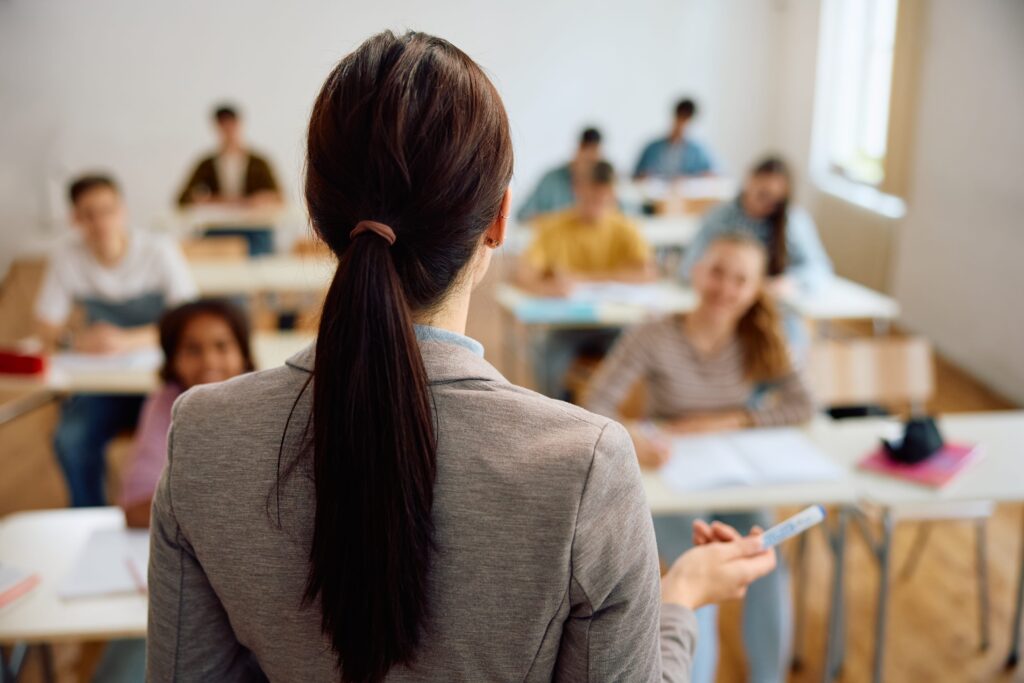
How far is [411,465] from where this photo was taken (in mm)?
728

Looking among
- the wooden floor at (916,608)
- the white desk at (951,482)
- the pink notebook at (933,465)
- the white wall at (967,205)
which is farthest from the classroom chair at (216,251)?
the white wall at (967,205)

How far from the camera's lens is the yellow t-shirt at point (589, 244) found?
4.37 metres

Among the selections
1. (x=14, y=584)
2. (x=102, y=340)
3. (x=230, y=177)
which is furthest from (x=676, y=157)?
(x=14, y=584)

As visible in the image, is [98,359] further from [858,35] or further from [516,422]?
[858,35]

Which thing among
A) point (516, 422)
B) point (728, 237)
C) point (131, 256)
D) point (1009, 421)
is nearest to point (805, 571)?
point (1009, 421)

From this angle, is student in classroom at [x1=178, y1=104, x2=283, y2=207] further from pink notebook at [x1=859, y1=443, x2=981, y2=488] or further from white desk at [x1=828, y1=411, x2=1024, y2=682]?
pink notebook at [x1=859, y1=443, x2=981, y2=488]

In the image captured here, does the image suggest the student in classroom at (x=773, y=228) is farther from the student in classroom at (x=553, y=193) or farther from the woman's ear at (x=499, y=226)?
the woman's ear at (x=499, y=226)

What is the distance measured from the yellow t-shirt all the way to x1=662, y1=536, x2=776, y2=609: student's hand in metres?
3.31

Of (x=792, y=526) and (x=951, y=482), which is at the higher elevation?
(x=792, y=526)

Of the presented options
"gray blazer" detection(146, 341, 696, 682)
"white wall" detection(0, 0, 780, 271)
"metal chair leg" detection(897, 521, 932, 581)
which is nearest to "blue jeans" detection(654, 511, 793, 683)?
"metal chair leg" detection(897, 521, 932, 581)

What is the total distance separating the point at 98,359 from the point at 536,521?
9.23ft

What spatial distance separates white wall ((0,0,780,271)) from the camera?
26.4 ft

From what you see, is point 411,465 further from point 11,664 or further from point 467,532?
point 11,664

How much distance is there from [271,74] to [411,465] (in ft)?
26.8
